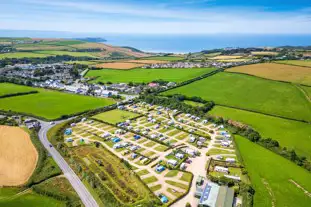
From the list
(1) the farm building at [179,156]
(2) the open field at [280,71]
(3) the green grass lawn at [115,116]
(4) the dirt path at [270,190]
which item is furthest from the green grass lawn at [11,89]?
(2) the open field at [280,71]

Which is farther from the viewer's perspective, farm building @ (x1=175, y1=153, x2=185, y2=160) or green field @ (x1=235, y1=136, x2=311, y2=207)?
farm building @ (x1=175, y1=153, x2=185, y2=160)

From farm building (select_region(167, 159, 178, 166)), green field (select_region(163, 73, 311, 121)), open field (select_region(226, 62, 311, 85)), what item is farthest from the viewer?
open field (select_region(226, 62, 311, 85))

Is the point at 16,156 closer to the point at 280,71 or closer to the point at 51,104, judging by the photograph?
the point at 51,104

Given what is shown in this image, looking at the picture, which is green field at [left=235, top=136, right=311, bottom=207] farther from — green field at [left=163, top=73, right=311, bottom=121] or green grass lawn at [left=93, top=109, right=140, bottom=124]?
green grass lawn at [left=93, top=109, right=140, bottom=124]

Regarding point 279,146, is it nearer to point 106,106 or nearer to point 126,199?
point 126,199

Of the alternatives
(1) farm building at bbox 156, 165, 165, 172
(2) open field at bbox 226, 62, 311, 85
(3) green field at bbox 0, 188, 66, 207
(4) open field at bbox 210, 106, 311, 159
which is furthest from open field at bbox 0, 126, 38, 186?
(2) open field at bbox 226, 62, 311, 85

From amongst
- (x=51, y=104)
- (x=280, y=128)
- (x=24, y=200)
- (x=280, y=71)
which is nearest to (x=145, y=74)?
(x=51, y=104)

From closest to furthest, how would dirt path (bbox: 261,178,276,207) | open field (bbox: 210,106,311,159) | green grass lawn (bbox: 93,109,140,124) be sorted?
dirt path (bbox: 261,178,276,207) → open field (bbox: 210,106,311,159) → green grass lawn (bbox: 93,109,140,124)

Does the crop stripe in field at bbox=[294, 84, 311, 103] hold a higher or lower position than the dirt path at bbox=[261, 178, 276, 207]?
higher
